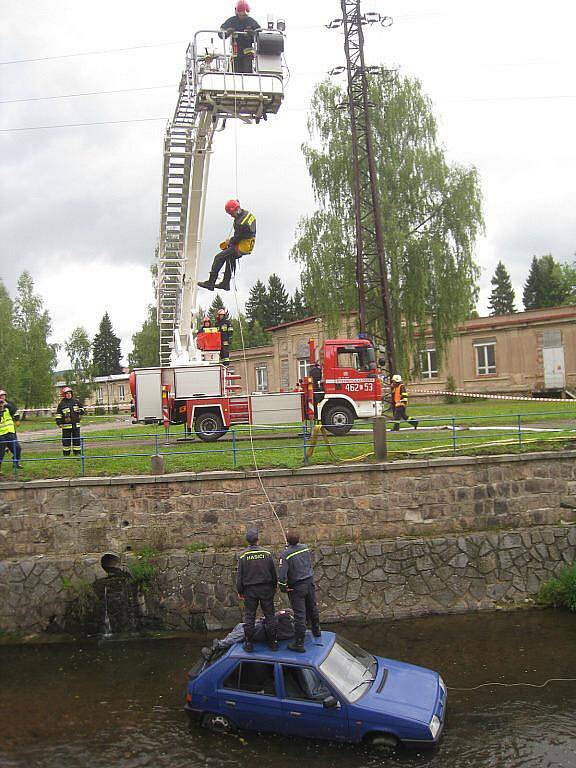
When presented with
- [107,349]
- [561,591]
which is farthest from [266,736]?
[107,349]

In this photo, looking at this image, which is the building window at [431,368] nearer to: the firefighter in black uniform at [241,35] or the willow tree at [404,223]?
the willow tree at [404,223]

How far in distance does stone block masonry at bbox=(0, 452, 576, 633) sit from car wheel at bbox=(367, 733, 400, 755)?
16.0 feet

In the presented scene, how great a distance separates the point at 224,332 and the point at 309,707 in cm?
1221

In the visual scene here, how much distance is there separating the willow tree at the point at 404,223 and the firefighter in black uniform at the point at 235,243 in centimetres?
1635

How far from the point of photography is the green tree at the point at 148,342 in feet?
165

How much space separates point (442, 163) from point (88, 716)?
2964 cm

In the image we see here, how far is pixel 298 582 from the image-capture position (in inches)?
348

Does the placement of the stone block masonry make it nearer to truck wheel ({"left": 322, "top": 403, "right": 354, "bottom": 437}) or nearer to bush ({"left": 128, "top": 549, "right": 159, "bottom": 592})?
bush ({"left": 128, "top": 549, "right": 159, "bottom": 592})

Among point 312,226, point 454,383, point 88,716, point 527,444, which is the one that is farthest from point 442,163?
point 88,716

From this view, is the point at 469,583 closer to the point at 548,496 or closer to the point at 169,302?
the point at 548,496

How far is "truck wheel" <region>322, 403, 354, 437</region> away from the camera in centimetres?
1817

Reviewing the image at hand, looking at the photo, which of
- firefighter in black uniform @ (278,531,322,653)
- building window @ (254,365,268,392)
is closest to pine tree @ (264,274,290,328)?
building window @ (254,365,268,392)

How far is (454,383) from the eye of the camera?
37.6 m

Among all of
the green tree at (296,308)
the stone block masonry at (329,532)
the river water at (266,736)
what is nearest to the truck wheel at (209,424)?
the stone block masonry at (329,532)
